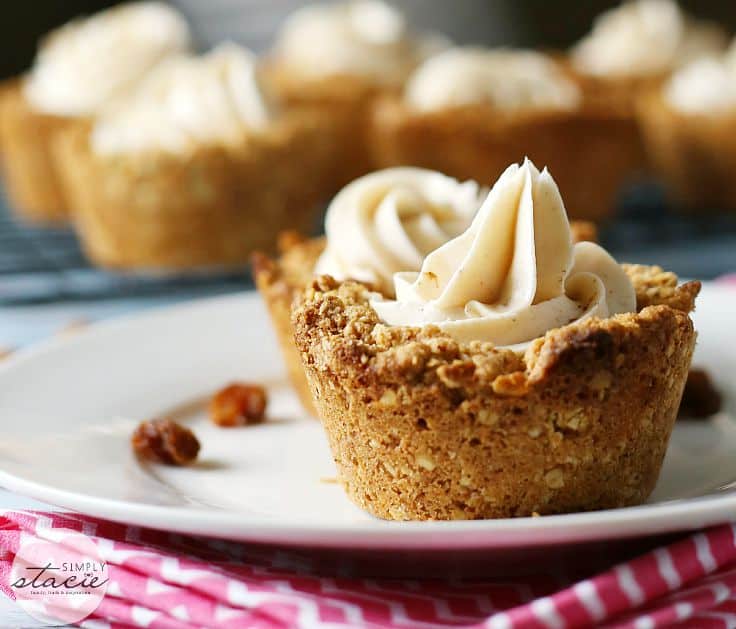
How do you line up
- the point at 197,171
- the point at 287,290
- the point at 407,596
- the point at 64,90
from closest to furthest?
1. the point at 407,596
2. the point at 287,290
3. the point at 197,171
4. the point at 64,90

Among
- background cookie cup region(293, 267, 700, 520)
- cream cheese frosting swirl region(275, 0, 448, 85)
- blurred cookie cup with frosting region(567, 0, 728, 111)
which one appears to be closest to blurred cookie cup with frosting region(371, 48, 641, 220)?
cream cheese frosting swirl region(275, 0, 448, 85)

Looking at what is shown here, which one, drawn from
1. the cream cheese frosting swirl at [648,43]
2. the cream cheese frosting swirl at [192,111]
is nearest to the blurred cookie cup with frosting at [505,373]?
the cream cheese frosting swirl at [192,111]

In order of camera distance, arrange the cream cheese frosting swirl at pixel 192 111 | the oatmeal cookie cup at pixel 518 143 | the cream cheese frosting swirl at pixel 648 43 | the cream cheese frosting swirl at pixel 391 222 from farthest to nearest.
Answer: the cream cheese frosting swirl at pixel 648 43, the oatmeal cookie cup at pixel 518 143, the cream cheese frosting swirl at pixel 192 111, the cream cheese frosting swirl at pixel 391 222

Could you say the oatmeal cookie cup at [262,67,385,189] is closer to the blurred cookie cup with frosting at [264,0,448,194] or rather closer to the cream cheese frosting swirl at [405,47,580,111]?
the blurred cookie cup with frosting at [264,0,448,194]

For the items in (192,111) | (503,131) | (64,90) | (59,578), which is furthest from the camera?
(64,90)

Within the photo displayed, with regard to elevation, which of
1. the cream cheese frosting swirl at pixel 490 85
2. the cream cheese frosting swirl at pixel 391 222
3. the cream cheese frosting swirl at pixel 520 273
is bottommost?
the cream cheese frosting swirl at pixel 490 85

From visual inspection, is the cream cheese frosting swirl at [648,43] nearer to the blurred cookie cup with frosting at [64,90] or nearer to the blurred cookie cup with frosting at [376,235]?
the blurred cookie cup with frosting at [64,90]

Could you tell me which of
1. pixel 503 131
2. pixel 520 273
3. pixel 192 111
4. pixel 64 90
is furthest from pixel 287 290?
pixel 64 90

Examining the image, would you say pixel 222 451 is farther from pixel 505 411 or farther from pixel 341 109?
pixel 341 109
